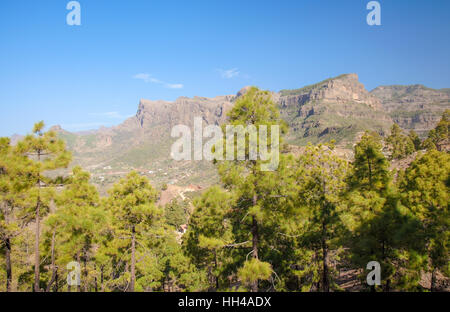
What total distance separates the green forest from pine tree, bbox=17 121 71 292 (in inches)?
1.8

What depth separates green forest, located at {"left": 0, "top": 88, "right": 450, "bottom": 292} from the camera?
352 inches

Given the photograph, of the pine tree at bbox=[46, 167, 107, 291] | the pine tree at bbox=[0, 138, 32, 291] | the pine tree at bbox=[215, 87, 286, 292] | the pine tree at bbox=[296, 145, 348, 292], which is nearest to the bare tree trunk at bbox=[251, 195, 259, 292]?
the pine tree at bbox=[215, 87, 286, 292]

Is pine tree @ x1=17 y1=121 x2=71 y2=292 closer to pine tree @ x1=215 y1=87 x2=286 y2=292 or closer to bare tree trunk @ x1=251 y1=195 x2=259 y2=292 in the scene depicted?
pine tree @ x1=215 y1=87 x2=286 y2=292

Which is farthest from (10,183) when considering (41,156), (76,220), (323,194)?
(323,194)

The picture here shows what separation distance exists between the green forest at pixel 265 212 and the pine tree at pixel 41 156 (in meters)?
0.04

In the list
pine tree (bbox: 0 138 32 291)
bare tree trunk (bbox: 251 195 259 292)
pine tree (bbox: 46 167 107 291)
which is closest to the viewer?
bare tree trunk (bbox: 251 195 259 292)

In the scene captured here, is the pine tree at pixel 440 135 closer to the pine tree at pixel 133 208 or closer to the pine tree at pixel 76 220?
the pine tree at pixel 133 208

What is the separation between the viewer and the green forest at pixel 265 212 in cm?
894

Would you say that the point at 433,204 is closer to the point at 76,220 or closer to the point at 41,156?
the point at 76,220

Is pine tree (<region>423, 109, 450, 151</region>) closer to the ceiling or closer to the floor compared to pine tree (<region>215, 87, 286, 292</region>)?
closer to the ceiling

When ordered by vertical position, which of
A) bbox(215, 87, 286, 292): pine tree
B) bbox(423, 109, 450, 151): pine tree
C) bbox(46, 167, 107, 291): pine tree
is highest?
bbox(423, 109, 450, 151): pine tree

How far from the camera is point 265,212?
28.2ft

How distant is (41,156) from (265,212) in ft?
35.1
